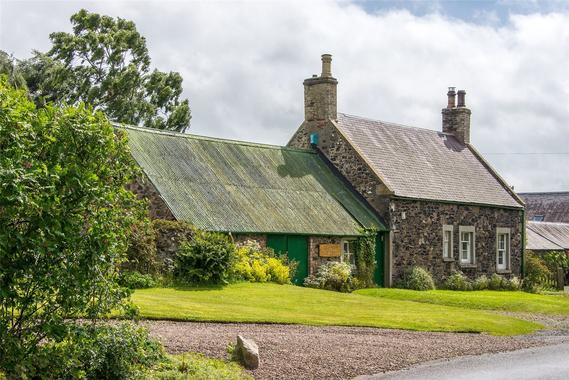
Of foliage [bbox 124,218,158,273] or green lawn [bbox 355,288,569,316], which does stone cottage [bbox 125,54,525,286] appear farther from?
green lawn [bbox 355,288,569,316]

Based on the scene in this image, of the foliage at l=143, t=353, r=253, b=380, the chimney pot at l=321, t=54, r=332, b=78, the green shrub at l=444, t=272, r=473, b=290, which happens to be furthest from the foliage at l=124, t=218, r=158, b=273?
the green shrub at l=444, t=272, r=473, b=290

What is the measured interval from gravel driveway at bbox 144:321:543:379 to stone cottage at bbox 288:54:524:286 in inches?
607

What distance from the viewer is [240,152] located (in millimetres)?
34344

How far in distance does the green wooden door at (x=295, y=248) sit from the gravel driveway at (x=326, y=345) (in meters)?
10.5

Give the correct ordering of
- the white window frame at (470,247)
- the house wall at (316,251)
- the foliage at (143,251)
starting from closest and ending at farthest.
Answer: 1. the foliage at (143,251)
2. the house wall at (316,251)
3. the white window frame at (470,247)

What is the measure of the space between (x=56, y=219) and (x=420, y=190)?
2753 cm

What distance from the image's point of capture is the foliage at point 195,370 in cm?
1199

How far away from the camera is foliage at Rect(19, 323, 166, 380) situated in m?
11.0

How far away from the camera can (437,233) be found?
37000 millimetres

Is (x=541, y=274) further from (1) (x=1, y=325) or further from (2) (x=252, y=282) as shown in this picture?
(1) (x=1, y=325)

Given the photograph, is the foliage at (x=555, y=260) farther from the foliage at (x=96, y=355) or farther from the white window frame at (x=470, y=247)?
the foliage at (x=96, y=355)

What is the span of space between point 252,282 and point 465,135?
68.7 ft

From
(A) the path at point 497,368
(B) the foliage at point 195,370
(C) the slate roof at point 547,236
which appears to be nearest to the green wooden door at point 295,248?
(A) the path at point 497,368

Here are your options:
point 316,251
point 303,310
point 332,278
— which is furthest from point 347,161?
point 303,310
